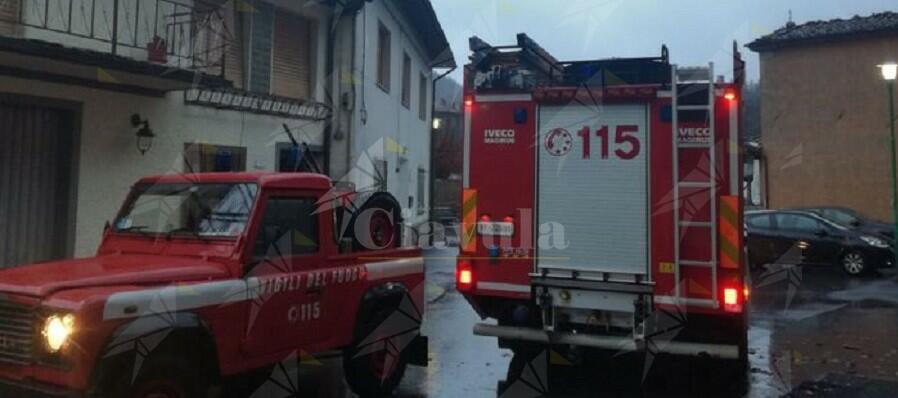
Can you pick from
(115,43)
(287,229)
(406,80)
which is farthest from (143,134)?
(406,80)

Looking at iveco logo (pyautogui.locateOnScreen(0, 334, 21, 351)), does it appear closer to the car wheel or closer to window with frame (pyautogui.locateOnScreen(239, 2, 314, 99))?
window with frame (pyautogui.locateOnScreen(239, 2, 314, 99))

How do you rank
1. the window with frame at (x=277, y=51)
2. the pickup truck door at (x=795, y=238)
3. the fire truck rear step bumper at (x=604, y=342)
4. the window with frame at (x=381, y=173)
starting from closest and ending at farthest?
the fire truck rear step bumper at (x=604, y=342)
the window with frame at (x=277, y=51)
the window with frame at (x=381, y=173)
the pickup truck door at (x=795, y=238)

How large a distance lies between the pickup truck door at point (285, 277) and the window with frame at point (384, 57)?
10.7m

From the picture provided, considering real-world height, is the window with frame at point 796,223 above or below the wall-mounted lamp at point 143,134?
below

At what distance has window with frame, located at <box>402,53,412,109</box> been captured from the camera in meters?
18.6

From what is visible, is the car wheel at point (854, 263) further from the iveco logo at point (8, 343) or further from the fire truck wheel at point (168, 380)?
the iveco logo at point (8, 343)

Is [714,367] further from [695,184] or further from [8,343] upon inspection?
[8,343]

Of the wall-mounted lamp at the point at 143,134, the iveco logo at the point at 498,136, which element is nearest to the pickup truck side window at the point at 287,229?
the iveco logo at the point at 498,136

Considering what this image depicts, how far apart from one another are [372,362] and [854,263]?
1379cm

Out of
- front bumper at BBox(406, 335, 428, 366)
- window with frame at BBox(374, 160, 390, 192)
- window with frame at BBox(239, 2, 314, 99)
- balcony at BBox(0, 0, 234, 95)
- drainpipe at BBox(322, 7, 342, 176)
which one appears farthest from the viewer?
window with frame at BBox(374, 160, 390, 192)

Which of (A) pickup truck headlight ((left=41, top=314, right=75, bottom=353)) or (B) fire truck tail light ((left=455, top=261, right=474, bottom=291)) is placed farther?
(B) fire truck tail light ((left=455, top=261, right=474, bottom=291))

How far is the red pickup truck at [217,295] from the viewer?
12.6ft

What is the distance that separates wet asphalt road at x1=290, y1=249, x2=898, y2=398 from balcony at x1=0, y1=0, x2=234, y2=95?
168 inches

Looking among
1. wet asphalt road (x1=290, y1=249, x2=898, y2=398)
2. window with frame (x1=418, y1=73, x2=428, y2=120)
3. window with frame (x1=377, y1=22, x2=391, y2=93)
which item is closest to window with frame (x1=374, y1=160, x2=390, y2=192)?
window with frame (x1=377, y1=22, x2=391, y2=93)
